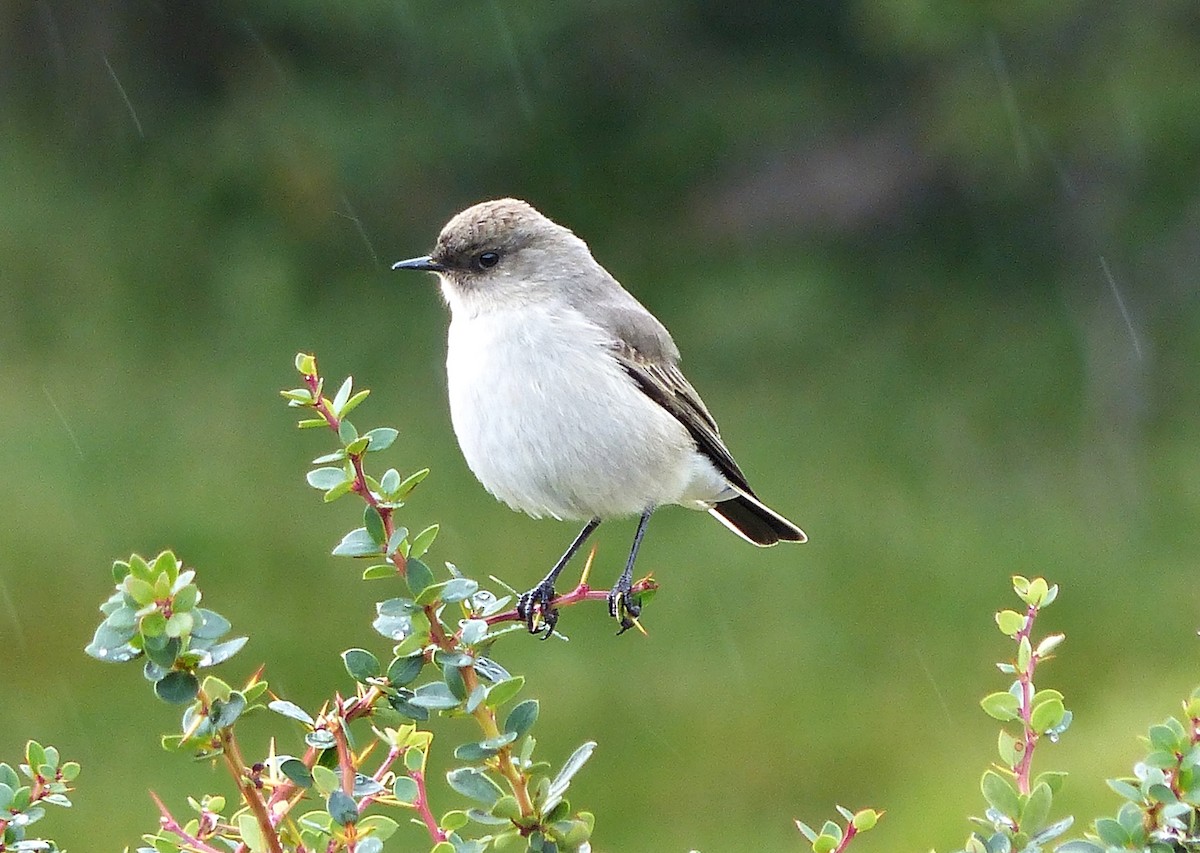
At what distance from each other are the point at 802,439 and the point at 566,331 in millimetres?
7313

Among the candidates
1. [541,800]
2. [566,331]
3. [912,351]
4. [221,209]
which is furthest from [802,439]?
[541,800]

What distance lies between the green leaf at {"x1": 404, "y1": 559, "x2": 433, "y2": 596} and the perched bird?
56.4 inches

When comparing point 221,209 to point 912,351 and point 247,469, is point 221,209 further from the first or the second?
point 912,351

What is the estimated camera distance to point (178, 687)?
5.77 feet

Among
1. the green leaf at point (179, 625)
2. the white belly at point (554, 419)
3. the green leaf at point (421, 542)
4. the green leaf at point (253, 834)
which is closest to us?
the green leaf at point (179, 625)

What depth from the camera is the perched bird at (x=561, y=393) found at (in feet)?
12.5

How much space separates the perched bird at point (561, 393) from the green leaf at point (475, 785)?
1392mm

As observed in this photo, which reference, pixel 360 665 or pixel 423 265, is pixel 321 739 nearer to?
pixel 360 665

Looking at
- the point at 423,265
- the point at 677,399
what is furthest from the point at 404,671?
the point at 677,399

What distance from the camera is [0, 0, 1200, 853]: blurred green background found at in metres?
8.24

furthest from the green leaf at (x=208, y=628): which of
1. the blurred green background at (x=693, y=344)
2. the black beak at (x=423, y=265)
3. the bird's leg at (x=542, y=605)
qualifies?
the blurred green background at (x=693, y=344)

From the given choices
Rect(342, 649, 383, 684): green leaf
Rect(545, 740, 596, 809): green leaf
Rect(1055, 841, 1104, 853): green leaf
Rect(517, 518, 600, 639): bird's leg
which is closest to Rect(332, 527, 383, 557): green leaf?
Rect(342, 649, 383, 684): green leaf

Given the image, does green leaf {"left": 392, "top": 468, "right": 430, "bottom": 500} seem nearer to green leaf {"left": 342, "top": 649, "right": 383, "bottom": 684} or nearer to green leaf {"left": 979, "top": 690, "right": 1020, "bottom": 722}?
green leaf {"left": 342, "top": 649, "right": 383, "bottom": 684}

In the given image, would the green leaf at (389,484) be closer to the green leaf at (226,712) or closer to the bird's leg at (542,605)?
the green leaf at (226,712)
